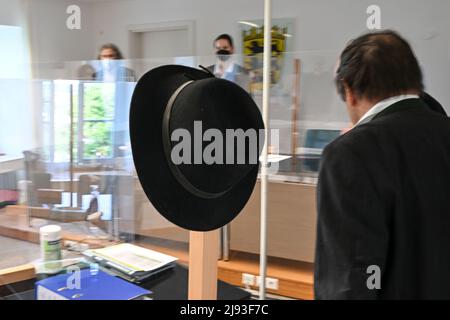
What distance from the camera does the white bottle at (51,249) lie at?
1188 mm

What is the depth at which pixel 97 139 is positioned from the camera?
86.3 inches

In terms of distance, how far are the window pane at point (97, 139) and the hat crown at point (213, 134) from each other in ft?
5.16

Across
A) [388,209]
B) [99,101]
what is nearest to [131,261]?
[388,209]

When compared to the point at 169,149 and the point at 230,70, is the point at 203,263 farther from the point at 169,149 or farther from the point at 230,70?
the point at 230,70

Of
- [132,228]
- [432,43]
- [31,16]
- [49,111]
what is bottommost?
[132,228]

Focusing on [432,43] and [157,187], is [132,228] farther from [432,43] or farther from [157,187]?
[432,43]

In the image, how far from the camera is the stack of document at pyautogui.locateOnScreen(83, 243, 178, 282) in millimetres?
1186

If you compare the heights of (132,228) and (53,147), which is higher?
(53,147)

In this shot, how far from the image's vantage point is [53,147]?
Result: 7.02ft

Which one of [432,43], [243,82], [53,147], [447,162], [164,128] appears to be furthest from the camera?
[432,43]

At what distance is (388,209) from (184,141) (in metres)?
0.41

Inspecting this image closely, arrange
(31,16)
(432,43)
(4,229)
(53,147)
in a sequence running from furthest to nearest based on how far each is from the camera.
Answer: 1. (31,16)
2. (432,43)
3. (53,147)
4. (4,229)

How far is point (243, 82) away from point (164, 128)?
5.66 feet

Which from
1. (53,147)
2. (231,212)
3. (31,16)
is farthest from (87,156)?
(31,16)
